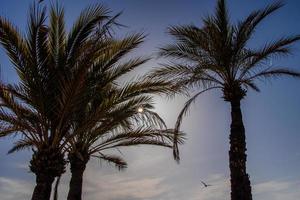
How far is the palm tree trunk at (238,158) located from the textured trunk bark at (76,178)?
5901 mm

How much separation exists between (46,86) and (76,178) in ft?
18.4

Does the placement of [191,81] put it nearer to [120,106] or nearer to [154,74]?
[154,74]

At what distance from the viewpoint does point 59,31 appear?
12.0 metres

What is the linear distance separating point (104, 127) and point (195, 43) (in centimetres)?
431

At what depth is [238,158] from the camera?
42.7 feet

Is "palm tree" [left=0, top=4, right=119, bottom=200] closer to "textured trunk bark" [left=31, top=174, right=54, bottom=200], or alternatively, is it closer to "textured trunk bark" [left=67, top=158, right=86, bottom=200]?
"textured trunk bark" [left=31, top=174, right=54, bottom=200]

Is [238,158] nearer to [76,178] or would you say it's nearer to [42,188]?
[42,188]

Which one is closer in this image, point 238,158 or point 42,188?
point 42,188

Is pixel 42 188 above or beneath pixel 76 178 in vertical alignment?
beneath

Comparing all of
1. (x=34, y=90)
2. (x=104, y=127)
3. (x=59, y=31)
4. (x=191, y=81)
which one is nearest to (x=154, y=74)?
(x=191, y=81)

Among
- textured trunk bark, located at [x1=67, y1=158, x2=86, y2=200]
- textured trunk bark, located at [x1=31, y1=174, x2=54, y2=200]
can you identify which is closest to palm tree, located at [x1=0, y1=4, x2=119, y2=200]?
textured trunk bark, located at [x1=31, y1=174, x2=54, y2=200]

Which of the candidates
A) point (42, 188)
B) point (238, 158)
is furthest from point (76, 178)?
point (238, 158)

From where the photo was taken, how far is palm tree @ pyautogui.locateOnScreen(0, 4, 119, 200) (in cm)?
1102

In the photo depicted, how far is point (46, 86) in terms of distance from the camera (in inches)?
445
